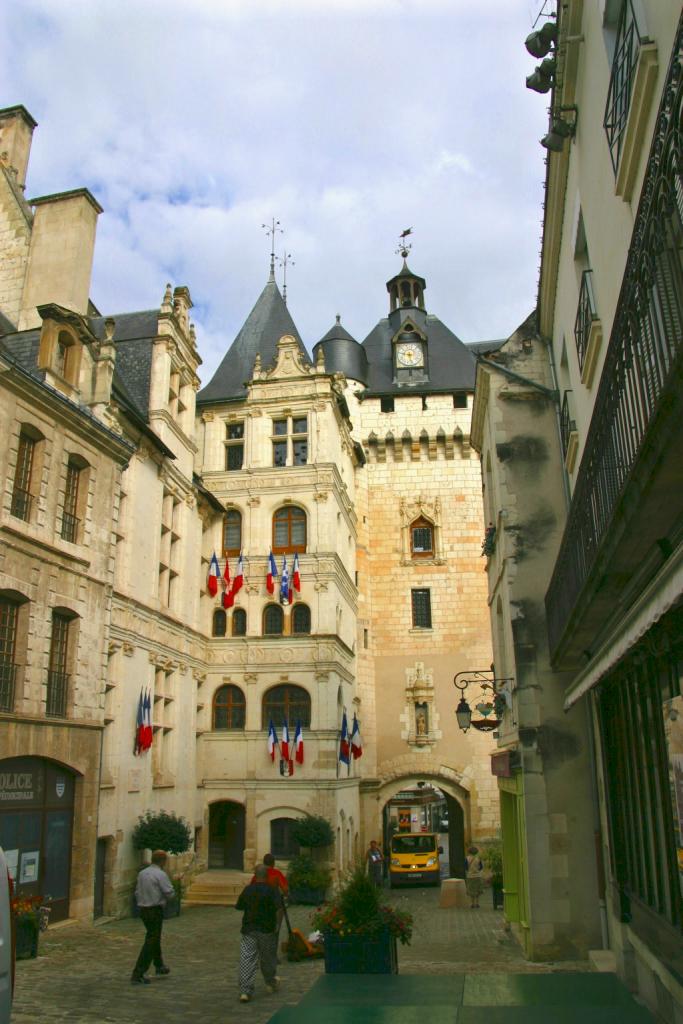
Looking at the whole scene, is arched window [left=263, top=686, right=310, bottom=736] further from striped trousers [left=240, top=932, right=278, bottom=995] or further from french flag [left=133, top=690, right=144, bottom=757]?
striped trousers [left=240, top=932, right=278, bottom=995]

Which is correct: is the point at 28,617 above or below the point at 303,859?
above

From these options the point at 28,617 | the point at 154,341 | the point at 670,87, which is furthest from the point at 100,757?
the point at 670,87

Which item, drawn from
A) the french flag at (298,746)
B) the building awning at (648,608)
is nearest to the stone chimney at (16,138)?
the french flag at (298,746)

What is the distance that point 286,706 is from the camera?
25969 mm

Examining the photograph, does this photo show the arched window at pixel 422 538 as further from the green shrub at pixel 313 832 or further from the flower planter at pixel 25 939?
the flower planter at pixel 25 939

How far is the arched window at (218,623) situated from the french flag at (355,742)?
17.5 feet

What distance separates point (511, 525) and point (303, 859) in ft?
46.4

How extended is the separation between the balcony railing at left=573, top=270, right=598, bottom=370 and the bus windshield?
23.0 meters

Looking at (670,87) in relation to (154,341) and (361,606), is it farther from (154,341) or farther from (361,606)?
(361,606)

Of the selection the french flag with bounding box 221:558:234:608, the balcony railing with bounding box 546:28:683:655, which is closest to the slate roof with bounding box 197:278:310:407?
the french flag with bounding box 221:558:234:608

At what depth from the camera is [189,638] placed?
81.1 feet

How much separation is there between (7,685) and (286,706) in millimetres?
12697

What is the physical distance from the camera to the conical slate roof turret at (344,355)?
35469 millimetres

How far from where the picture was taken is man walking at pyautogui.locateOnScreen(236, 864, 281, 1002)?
9.63m
